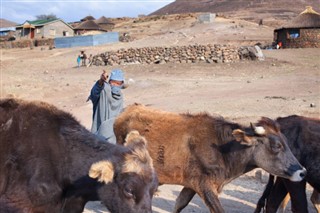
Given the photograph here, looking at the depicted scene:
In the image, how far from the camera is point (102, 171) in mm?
5184

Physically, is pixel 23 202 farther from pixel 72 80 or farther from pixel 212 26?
pixel 212 26

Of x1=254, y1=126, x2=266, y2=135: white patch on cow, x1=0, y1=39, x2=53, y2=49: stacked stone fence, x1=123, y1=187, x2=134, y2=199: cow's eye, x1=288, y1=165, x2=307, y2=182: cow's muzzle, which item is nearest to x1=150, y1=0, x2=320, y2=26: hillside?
x1=0, y1=39, x2=53, y2=49: stacked stone fence

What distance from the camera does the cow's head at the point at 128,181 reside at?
5.24 m

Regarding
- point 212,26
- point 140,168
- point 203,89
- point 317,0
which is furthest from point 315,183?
point 317,0

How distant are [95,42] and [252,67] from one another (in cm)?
3175

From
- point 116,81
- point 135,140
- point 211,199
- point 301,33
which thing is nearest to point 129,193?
point 135,140

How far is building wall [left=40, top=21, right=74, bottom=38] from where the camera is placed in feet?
259

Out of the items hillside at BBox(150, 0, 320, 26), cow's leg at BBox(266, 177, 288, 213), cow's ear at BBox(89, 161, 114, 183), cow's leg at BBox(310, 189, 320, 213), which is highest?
hillside at BBox(150, 0, 320, 26)

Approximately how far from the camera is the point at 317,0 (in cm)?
14688

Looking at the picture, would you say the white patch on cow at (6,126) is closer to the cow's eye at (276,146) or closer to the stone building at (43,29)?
the cow's eye at (276,146)

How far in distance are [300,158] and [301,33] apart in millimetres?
38264

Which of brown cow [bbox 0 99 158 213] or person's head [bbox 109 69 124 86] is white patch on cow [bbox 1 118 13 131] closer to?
brown cow [bbox 0 99 158 213]

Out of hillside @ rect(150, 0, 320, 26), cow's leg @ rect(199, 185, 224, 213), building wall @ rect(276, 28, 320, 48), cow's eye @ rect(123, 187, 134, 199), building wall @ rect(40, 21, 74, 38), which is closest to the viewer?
cow's eye @ rect(123, 187, 134, 199)

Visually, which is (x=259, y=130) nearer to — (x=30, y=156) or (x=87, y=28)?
(x=30, y=156)
